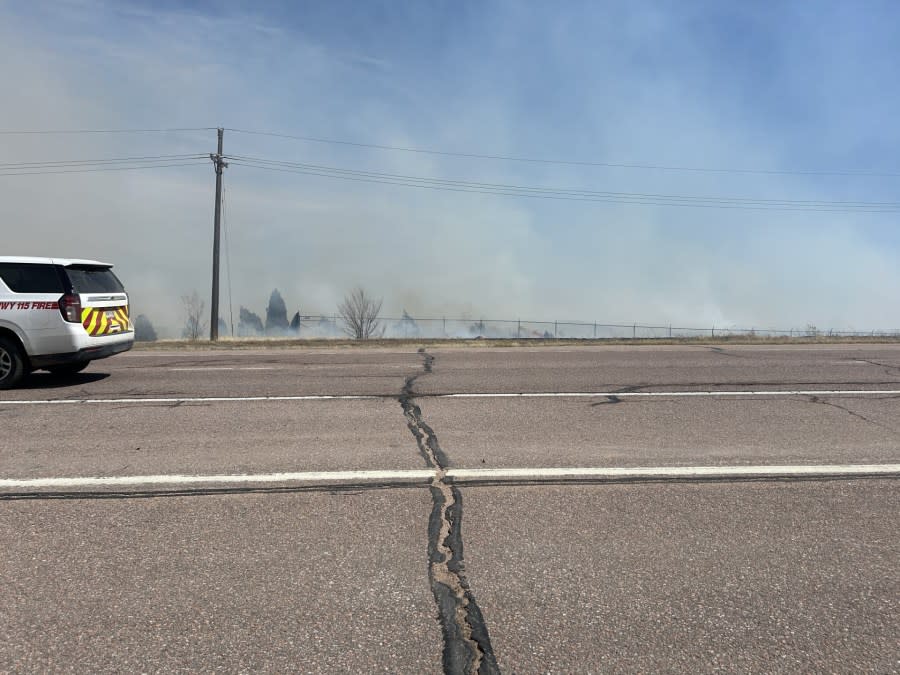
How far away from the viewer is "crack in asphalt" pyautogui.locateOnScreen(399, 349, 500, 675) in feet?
9.37

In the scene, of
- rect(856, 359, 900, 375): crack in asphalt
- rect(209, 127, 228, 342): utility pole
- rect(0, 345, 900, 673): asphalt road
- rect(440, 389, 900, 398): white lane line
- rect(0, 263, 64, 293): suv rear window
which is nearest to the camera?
rect(0, 345, 900, 673): asphalt road

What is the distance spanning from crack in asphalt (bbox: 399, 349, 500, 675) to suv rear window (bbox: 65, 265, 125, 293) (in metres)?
7.00

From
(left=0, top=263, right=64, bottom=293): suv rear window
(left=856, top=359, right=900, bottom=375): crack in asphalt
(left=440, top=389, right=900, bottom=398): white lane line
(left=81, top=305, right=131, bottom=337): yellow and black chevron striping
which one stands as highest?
(left=0, top=263, right=64, bottom=293): suv rear window

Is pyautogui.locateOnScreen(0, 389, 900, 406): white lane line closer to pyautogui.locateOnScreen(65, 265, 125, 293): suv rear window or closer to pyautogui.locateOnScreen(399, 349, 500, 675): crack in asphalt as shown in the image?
pyautogui.locateOnScreen(65, 265, 125, 293): suv rear window

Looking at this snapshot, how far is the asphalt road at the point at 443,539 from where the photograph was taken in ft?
9.73

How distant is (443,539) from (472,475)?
4.35 ft

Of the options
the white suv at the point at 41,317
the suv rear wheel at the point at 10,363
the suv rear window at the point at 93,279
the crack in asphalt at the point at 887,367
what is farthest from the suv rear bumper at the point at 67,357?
the crack in asphalt at the point at 887,367

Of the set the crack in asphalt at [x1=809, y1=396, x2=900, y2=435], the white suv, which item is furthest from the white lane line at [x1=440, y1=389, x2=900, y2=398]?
the white suv

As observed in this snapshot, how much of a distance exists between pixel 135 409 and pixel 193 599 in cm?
547

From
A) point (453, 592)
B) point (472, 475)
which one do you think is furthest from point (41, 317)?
point (453, 592)

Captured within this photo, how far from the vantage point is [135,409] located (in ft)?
26.8

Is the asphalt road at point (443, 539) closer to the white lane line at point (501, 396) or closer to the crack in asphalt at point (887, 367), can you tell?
the white lane line at point (501, 396)

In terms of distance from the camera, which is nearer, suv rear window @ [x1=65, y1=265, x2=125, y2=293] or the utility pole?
suv rear window @ [x1=65, y1=265, x2=125, y2=293]

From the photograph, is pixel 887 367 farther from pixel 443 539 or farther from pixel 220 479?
pixel 220 479
